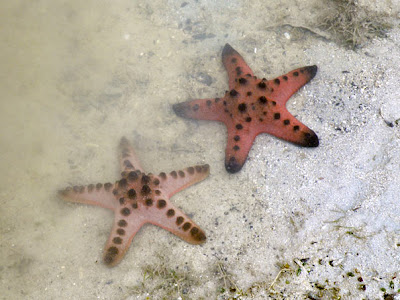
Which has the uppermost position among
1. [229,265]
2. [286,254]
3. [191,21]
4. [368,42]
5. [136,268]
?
[368,42]

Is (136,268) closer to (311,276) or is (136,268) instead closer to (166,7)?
(311,276)

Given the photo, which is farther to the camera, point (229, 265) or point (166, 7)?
point (166, 7)

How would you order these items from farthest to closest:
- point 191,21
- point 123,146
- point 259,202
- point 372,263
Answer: point 191,21
point 123,146
point 259,202
point 372,263

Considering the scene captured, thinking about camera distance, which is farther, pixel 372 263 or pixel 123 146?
pixel 123 146

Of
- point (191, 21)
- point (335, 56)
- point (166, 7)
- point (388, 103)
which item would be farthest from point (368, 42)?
point (166, 7)

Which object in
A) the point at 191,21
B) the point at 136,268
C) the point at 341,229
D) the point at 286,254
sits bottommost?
the point at 136,268

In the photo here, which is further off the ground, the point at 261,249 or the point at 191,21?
the point at 191,21

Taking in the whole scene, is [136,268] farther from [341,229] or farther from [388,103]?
[388,103]

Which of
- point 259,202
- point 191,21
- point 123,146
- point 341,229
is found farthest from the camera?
point 191,21

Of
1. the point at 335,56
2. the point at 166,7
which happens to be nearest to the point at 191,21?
the point at 166,7
